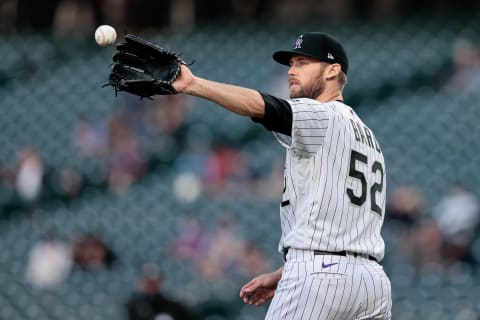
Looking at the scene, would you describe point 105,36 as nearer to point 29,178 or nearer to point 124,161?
point 124,161

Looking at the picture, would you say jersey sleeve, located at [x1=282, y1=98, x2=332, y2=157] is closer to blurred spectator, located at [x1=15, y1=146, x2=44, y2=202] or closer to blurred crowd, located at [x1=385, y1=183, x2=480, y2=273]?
blurred crowd, located at [x1=385, y1=183, x2=480, y2=273]

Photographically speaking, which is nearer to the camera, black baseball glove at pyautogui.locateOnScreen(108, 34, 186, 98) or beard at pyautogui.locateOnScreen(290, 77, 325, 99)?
black baseball glove at pyautogui.locateOnScreen(108, 34, 186, 98)

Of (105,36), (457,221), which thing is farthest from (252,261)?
(105,36)

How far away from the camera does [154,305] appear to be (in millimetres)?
8297

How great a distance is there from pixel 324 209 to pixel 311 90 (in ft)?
2.07

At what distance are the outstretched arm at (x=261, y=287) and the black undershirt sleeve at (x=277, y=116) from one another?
909 mm

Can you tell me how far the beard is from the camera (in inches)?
165

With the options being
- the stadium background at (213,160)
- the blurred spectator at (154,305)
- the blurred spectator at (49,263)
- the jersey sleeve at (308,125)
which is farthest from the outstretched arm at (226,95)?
the blurred spectator at (49,263)

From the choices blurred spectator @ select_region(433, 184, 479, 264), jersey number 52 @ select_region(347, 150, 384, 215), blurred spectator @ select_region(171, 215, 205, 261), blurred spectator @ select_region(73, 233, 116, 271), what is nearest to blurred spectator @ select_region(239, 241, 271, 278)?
blurred spectator @ select_region(171, 215, 205, 261)

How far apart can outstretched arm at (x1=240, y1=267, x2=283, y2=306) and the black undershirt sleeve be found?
2.98ft

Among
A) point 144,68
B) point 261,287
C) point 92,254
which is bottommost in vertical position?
point 92,254

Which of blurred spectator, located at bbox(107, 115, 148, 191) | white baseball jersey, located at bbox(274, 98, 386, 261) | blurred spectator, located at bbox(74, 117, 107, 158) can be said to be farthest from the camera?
blurred spectator, located at bbox(74, 117, 107, 158)

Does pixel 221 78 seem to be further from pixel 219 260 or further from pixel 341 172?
pixel 341 172

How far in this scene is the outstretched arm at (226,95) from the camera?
3.54 metres
